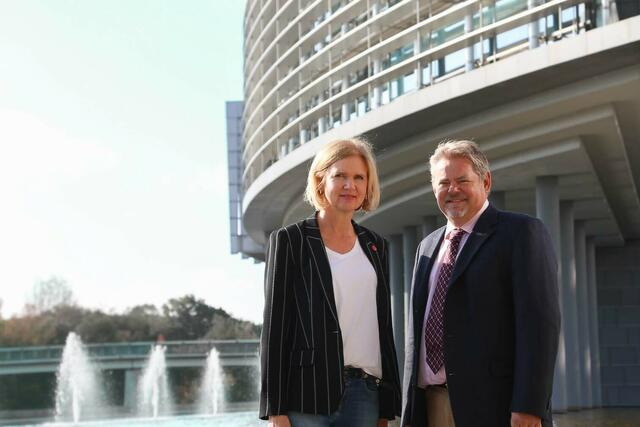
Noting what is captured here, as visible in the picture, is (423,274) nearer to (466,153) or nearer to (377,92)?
(466,153)

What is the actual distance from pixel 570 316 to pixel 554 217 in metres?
2.88

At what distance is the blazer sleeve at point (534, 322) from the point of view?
4.20 metres

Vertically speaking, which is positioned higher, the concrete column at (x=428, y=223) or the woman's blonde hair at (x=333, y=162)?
the concrete column at (x=428, y=223)

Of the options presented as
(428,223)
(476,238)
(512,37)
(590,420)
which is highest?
(512,37)

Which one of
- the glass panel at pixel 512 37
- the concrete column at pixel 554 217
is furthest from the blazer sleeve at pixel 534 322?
the concrete column at pixel 554 217

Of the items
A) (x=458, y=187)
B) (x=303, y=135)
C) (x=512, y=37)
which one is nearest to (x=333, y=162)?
(x=458, y=187)

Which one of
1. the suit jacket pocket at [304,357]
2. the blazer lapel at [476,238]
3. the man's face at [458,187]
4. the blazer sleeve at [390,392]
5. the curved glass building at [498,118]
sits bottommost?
the blazer sleeve at [390,392]

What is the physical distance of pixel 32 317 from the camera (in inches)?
3066

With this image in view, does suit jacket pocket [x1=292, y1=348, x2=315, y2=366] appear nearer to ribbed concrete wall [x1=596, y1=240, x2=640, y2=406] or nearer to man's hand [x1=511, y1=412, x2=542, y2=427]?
man's hand [x1=511, y1=412, x2=542, y2=427]

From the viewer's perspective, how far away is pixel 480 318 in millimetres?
4355

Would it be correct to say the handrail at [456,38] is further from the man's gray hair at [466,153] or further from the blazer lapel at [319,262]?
the blazer lapel at [319,262]

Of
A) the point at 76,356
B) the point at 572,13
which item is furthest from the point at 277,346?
the point at 76,356

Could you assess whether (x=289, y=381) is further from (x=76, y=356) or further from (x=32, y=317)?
(x=32, y=317)

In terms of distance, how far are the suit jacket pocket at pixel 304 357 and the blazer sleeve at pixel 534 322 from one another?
0.84m
